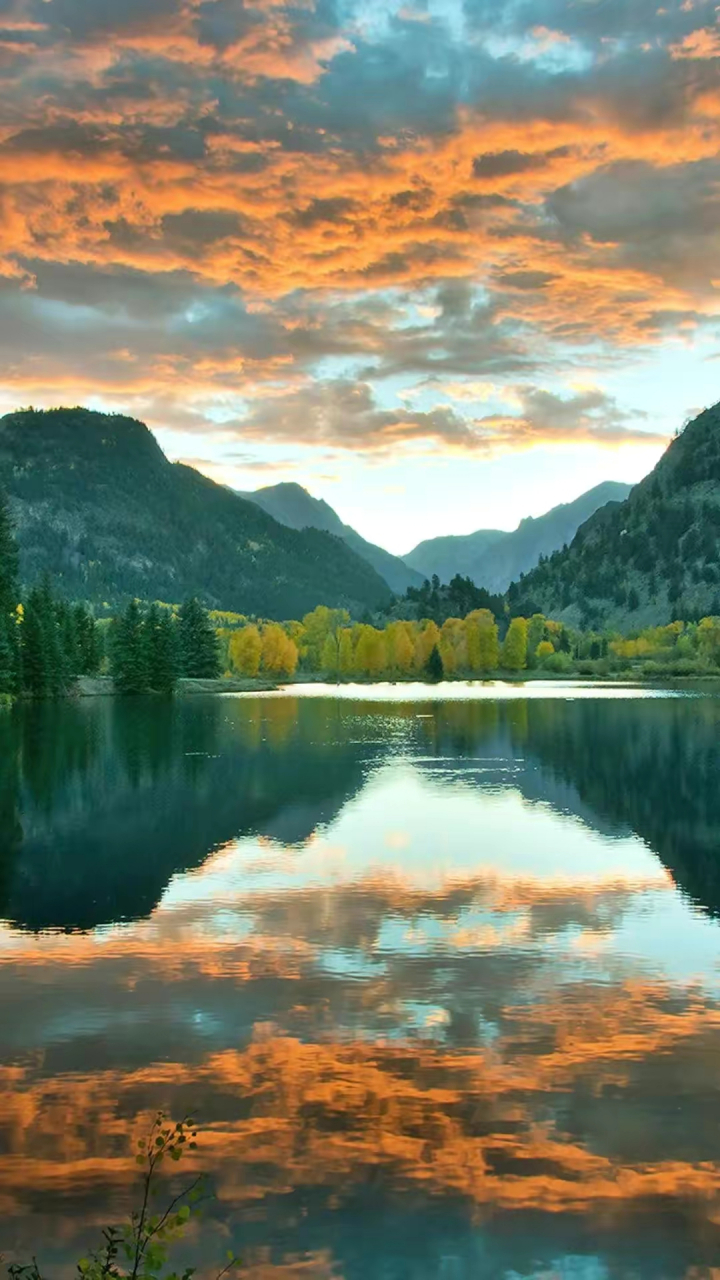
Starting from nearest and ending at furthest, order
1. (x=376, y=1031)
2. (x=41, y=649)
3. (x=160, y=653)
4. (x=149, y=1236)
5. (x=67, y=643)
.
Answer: (x=149, y=1236) → (x=376, y=1031) → (x=41, y=649) → (x=67, y=643) → (x=160, y=653)

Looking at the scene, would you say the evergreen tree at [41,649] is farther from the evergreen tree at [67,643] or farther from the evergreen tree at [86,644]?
the evergreen tree at [86,644]

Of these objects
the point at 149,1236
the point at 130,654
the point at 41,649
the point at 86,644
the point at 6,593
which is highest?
the point at 6,593

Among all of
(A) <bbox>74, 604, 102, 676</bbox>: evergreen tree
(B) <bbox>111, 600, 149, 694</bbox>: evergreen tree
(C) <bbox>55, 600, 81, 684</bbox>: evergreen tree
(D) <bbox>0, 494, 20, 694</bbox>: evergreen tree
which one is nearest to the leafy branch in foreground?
(D) <bbox>0, 494, 20, 694</bbox>: evergreen tree

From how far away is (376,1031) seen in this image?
18906mm

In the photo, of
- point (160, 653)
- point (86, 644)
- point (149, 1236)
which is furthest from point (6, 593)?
point (149, 1236)

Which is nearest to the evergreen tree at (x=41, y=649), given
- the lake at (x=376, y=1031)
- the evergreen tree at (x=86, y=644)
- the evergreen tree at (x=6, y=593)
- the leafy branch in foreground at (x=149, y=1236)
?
the evergreen tree at (x=6, y=593)

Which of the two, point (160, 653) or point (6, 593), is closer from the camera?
point (6, 593)

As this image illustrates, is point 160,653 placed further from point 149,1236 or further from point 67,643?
point 149,1236

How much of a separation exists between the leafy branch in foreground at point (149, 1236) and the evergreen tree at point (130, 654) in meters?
162

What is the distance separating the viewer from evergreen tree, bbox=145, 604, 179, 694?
176 meters

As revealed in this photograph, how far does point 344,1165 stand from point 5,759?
56.7 meters

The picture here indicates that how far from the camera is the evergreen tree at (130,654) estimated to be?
173375 mm

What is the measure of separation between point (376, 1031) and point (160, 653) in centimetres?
16167

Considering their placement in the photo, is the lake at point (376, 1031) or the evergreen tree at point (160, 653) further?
the evergreen tree at point (160, 653)
